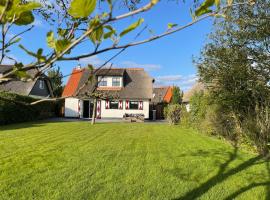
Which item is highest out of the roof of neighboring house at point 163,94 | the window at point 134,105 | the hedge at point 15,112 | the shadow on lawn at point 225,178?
the roof of neighboring house at point 163,94

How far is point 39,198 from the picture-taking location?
21.8 ft

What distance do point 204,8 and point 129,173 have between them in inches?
308

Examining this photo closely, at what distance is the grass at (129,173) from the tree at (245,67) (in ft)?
7.96

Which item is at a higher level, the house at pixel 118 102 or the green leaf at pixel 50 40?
the house at pixel 118 102

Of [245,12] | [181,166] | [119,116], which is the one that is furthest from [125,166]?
[119,116]

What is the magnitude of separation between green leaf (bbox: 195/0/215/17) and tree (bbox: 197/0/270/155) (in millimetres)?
12819

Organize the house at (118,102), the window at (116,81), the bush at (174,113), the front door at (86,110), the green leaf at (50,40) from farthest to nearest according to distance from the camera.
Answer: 1. the window at (116,81)
2. the front door at (86,110)
3. the house at (118,102)
4. the bush at (174,113)
5. the green leaf at (50,40)

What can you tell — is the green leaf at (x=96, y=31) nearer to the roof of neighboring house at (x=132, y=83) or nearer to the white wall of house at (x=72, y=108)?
the roof of neighboring house at (x=132, y=83)

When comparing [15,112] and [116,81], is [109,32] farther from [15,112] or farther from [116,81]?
[116,81]

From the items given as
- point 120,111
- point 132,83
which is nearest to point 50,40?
point 120,111

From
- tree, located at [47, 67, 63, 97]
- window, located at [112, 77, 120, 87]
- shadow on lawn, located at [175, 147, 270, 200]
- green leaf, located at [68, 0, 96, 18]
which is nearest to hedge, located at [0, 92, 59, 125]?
window, located at [112, 77, 120, 87]

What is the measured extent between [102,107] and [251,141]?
31280mm

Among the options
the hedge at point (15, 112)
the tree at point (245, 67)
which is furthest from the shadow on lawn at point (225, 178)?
the hedge at point (15, 112)

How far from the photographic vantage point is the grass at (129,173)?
7.18m
